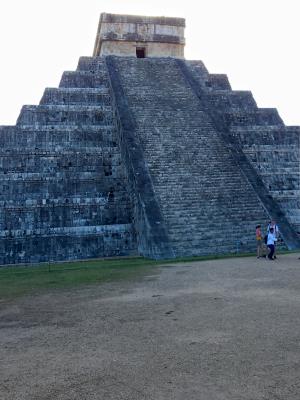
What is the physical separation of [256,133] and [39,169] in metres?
10.8

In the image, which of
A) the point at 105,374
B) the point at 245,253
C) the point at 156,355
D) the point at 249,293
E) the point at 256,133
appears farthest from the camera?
the point at 256,133

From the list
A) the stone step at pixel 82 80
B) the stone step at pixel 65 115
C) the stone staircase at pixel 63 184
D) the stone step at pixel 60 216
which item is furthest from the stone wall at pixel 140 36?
the stone step at pixel 60 216

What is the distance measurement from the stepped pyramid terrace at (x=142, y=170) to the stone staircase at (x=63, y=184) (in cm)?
4

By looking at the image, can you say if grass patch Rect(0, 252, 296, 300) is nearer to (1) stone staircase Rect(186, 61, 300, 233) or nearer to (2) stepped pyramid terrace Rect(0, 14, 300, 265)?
(2) stepped pyramid terrace Rect(0, 14, 300, 265)

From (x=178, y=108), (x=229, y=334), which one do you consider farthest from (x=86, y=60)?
(x=229, y=334)

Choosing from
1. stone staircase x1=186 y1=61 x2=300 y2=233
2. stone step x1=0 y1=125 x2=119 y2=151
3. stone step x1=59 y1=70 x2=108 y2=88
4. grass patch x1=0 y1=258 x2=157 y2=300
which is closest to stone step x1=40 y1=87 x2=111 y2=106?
stone step x1=59 y1=70 x2=108 y2=88

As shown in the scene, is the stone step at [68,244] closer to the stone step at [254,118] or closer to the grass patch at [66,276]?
the grass patch at [66,276]

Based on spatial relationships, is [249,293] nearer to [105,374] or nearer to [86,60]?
[105,374]

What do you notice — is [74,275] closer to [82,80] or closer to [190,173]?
[190,173]

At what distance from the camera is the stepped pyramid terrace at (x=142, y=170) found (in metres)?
16.5

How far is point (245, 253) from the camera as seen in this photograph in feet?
51.7

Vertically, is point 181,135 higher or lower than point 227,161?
higher

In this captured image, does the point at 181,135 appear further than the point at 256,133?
No

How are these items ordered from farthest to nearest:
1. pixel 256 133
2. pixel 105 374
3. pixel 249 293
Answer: pixel 256 133 < pixel 249 293 < pixel 105 374
